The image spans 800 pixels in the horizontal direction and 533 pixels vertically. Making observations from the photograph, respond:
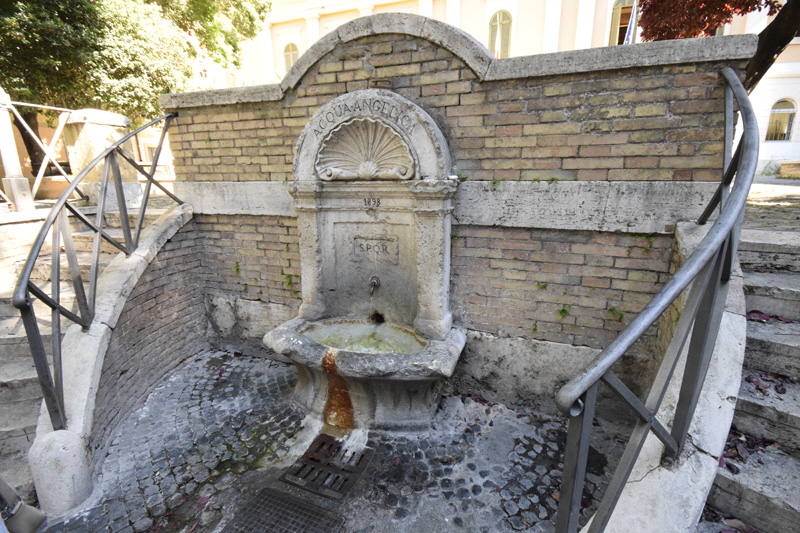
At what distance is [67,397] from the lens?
2.66m

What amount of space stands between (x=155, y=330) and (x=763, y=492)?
4564 mm

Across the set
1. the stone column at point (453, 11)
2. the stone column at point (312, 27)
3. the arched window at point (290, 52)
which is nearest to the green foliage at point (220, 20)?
the stone column at point (312, 27)

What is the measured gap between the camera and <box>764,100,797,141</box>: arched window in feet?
44.0

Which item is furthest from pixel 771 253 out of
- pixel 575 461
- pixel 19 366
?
A: pixel 19 366

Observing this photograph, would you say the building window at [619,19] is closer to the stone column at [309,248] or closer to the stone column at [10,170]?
the stone column at [309,248]

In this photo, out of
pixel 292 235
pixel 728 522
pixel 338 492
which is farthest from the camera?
pixel 292 235

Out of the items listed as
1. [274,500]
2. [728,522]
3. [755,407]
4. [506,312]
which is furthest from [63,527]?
[755,407]

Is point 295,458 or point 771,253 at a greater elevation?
point 771,253

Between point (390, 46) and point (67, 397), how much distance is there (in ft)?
11.6

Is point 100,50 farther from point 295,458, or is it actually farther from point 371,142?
point 295,458

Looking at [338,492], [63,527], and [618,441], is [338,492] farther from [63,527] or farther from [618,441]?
[618,441]

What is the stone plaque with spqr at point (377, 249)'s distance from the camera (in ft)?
11.4

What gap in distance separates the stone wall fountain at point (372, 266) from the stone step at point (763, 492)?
155 cm

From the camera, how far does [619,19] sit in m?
13.1
